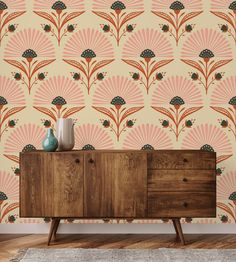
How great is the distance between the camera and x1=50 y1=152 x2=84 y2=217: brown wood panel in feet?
9.34

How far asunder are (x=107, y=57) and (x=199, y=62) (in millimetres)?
715

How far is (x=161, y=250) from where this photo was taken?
2.73 metres

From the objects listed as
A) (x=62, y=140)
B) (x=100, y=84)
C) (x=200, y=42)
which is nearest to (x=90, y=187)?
(x=62, y=140)

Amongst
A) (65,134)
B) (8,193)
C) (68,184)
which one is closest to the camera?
(68,184)

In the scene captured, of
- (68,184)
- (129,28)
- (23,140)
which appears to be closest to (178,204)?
(68,184)

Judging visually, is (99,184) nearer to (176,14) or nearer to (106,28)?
(106,28)

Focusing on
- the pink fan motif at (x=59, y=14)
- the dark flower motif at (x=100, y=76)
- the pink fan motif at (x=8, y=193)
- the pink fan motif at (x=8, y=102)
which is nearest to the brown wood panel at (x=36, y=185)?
the pink fan motif at (x=8, y=193)

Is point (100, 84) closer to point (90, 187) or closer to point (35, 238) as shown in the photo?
point (90, 187)

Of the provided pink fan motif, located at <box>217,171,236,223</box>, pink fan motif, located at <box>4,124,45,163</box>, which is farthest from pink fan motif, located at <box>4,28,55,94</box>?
pink fan motif, located at <box>217,171,236,223</box>

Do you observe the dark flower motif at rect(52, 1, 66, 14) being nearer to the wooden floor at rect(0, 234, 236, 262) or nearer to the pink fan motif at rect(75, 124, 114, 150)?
the pink fan motif at rect(75, 124, 114, 150)

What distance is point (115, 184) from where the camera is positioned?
2.86 meters

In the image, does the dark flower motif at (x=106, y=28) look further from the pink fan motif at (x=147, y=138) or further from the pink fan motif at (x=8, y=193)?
the pink fan motif at (x=8, y=193)

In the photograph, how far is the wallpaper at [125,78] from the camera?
3.27 m

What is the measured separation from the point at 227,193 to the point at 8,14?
219 centimetres
